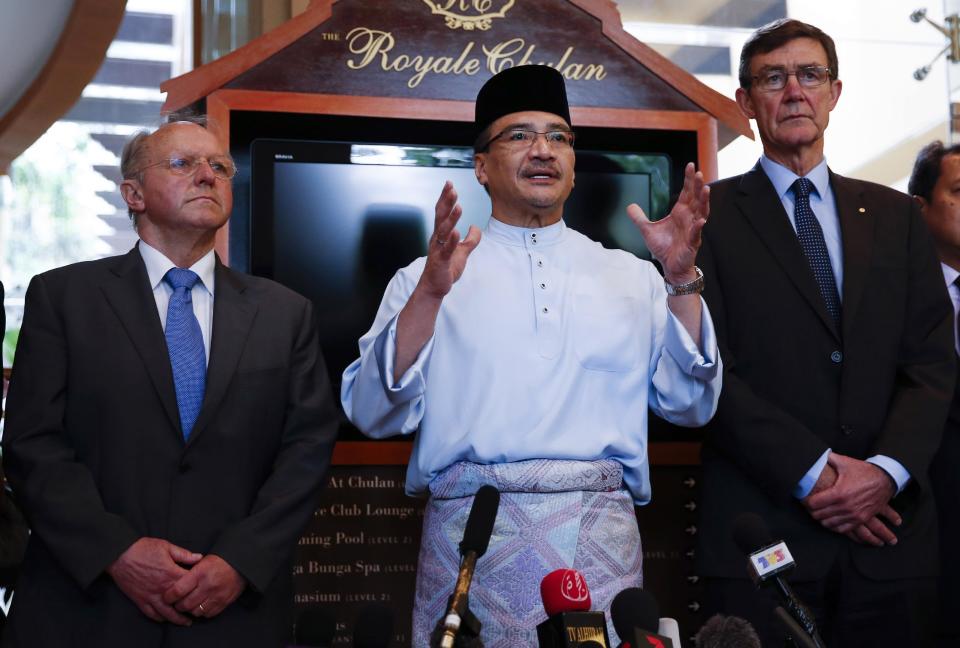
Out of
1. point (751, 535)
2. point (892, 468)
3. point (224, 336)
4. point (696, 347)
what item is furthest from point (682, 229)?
point (224, 336)

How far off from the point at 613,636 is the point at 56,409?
1.25 m

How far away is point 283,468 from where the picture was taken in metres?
2.58

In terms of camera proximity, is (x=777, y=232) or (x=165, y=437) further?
(x=777, y=232)

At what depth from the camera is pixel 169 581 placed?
2352 millimetres

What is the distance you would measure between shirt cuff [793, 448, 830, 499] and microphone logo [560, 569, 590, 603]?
130 centimetres

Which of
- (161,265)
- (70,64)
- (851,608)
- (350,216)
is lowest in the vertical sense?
(851,608)

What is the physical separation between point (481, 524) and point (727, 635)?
1.14 ft

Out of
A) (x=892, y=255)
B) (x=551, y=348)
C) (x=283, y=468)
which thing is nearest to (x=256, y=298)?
(x=283, y=468)

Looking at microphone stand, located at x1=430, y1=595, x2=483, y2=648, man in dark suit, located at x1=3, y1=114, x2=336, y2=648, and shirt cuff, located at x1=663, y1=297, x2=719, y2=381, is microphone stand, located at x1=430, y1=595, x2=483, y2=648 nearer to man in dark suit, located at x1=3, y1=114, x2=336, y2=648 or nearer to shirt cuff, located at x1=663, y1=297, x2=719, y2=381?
man in dark suit, located at x1=3, y1=114, x2=336, y2=648

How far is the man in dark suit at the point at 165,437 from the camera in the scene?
7.79 feet

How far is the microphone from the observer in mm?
1413

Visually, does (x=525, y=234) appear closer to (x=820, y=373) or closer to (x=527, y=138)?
(x=527, y=138)

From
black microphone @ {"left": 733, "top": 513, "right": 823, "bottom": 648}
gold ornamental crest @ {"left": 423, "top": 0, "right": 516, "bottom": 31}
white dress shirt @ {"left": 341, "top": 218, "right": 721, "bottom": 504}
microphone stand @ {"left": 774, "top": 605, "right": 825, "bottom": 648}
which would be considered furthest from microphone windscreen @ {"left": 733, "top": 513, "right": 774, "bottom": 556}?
gold ornamental crest @ {"left": 423, "top": 0, "right": 516, "bottom": 31}

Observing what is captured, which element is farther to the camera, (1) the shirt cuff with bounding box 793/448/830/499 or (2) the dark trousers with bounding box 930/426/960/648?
(2) the dark trousers with bounding box 930/426/960/648
